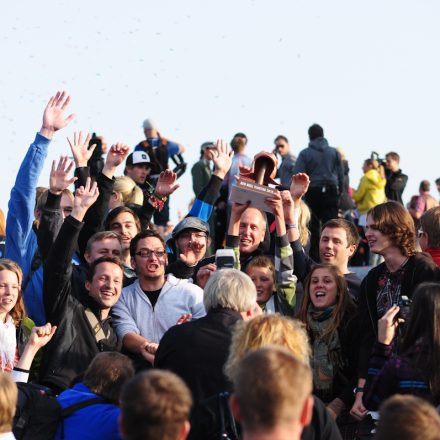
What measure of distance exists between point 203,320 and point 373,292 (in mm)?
1745

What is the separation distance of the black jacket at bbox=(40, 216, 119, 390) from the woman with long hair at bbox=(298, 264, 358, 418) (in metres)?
1.41

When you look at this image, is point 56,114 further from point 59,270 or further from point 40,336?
point 40,336

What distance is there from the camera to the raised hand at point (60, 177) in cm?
802

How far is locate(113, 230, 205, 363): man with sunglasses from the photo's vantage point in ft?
25.0

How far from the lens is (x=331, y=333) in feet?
24.2

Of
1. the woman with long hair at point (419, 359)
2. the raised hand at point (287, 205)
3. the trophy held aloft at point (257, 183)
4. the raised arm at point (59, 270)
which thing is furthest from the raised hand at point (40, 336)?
the raised hand at point (287, 205)

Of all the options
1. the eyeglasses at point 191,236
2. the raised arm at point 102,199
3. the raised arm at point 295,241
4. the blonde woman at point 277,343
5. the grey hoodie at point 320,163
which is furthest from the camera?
the grey hoodie at point 320,163

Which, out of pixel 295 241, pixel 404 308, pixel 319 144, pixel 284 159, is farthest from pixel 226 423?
pixel 284 159

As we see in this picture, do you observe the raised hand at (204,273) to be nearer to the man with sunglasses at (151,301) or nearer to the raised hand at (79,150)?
the man with sunglasses at (151,301)

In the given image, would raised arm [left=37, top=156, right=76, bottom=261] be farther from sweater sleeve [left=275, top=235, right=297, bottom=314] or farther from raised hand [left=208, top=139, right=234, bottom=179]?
sweater sleeve [left=275, top=235, right=297, bottom=314]

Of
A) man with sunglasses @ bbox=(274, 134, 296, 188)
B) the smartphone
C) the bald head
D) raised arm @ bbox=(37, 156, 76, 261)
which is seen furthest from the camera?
man with sunglasses @ bbox=(274, 134, 296, 188)

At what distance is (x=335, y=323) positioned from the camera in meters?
→ 7.42

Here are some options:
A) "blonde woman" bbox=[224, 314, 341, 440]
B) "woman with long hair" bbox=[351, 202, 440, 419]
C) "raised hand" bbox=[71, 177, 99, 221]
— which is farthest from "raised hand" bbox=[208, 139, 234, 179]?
"blonde woman" bbox=[224, 314, 341, 440]

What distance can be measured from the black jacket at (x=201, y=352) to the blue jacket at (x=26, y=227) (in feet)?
6.50
